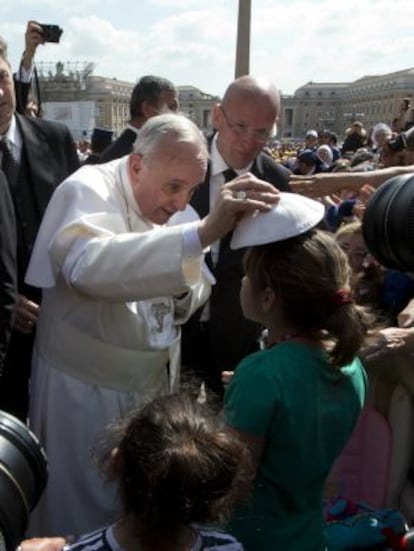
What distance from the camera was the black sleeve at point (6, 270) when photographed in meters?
1.89

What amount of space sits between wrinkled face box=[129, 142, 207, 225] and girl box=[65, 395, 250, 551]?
2.49 ft

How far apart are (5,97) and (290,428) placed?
5.69 ft

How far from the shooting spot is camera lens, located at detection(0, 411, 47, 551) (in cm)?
105

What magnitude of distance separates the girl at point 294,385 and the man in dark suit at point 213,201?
1269 millimetres

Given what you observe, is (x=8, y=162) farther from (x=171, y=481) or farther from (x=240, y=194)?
(x=171, y=481)

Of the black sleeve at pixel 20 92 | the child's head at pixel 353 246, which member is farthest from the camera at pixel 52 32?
the child's head at pixel 353 246

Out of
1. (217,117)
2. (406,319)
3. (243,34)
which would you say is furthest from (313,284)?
(243,34)

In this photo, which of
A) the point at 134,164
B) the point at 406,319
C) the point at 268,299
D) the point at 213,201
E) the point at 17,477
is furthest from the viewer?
the point at 213,201

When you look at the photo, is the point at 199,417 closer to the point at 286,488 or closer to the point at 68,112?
the point at 286,488

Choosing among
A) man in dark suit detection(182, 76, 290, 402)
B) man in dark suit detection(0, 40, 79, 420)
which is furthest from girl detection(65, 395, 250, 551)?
man in dark suit detection(182, 76, 290, 402)

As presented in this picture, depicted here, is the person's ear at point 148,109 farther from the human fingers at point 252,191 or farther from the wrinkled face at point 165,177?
the human fingers at point 252,191

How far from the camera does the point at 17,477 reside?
3.65 ft

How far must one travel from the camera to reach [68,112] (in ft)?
81.7

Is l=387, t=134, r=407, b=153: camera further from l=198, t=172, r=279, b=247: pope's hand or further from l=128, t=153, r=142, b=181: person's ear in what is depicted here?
l=198, t=172, r=279, b=247: pope's hand
